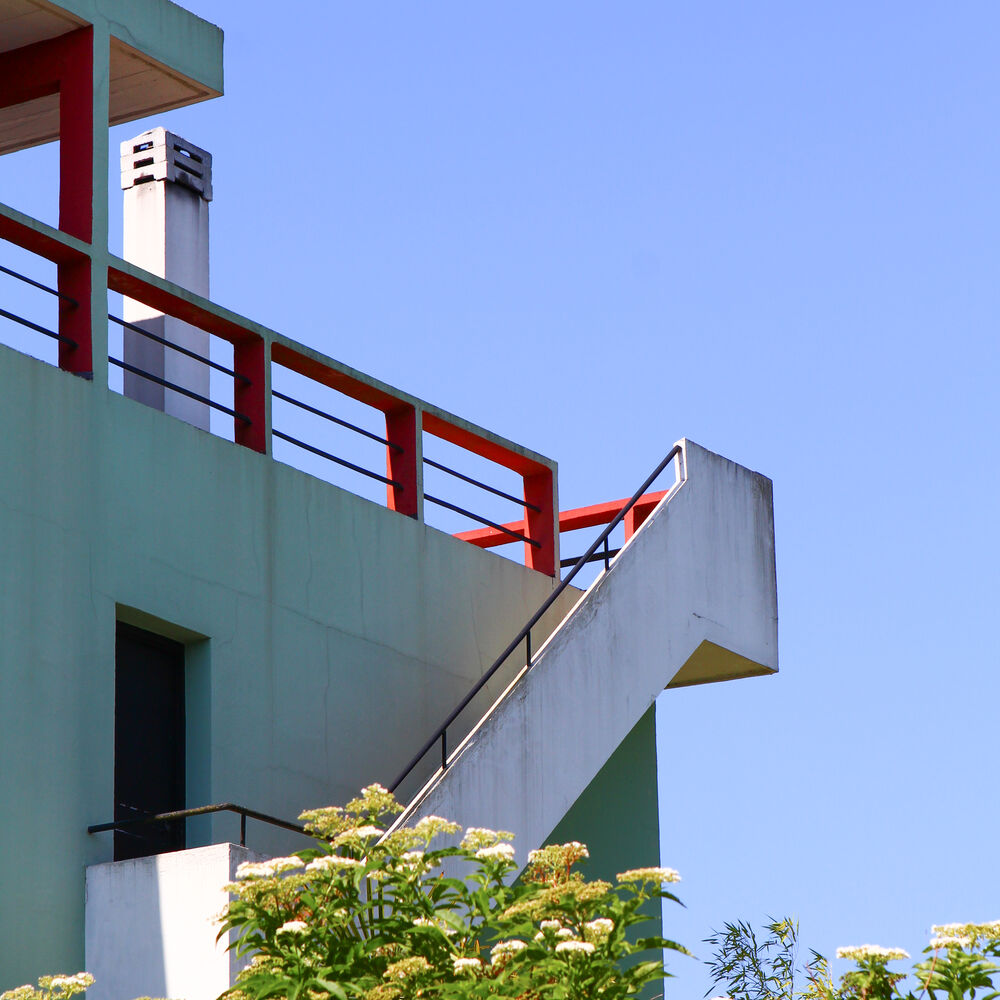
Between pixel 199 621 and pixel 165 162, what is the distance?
211 inches

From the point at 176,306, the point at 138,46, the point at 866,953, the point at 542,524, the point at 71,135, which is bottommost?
the point at 866,953

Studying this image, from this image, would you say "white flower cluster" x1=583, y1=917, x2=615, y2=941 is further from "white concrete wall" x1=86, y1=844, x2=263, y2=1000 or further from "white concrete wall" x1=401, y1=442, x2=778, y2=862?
"white concrete wall" x1=401, y1=442, x2=778, y2=862

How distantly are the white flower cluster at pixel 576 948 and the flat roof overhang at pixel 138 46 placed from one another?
8932 millimetres

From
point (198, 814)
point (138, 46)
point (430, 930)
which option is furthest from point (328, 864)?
point (138, 46)

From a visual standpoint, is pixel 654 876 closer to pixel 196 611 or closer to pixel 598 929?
pixel 598 929

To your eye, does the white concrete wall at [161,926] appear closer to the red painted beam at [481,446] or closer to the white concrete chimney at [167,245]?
the white concrete chimney at [167,245]

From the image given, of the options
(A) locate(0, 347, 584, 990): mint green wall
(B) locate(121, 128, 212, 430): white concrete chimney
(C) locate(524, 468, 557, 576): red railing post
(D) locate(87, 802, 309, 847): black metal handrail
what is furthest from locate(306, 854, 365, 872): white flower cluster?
(C) locate(524, 468, 557, 576): red railing post

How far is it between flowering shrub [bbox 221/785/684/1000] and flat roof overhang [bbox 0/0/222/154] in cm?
760

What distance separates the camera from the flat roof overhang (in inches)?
609

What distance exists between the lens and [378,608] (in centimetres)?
1645

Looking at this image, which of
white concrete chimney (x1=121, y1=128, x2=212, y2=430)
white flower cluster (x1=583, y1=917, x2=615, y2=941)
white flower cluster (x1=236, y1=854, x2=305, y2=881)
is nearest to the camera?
white flower cluster (x1=583, y1=917, x2=615, y2=941)

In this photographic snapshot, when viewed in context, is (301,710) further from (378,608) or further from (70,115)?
(70,115)

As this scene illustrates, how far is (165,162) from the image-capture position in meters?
18.5

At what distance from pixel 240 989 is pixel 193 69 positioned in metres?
9.15
